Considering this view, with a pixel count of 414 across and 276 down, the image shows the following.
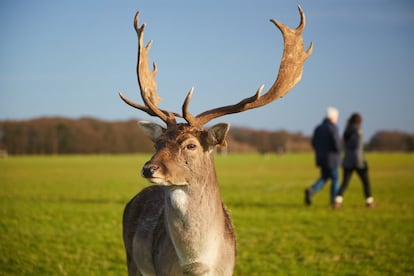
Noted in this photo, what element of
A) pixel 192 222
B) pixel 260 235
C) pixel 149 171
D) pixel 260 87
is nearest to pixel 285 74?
pixel 260 87

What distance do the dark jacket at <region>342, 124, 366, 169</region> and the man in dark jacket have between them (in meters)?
0.39

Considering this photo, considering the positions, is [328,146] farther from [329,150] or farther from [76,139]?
[76,139]

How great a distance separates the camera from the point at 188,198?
435cm

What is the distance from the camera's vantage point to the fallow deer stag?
4.31m

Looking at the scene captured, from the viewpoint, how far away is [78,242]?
32.2 feet

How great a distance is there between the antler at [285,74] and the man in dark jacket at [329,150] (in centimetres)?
906

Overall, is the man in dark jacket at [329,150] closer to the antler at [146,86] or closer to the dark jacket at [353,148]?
the dark jacket at [353,148]

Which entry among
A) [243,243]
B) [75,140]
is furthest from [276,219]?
[75,140]

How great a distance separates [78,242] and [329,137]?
7.92 m

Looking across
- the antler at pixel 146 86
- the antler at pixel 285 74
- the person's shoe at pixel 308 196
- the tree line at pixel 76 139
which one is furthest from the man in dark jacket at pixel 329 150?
the tree line at pixel 76 139

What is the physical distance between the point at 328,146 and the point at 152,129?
10297mm

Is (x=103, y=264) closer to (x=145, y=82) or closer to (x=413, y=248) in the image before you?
(x=145, y=82)

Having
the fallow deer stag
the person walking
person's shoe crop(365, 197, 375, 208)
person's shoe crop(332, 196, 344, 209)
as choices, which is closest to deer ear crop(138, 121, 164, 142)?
the fallow deer stag

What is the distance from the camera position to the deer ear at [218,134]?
4.50m
